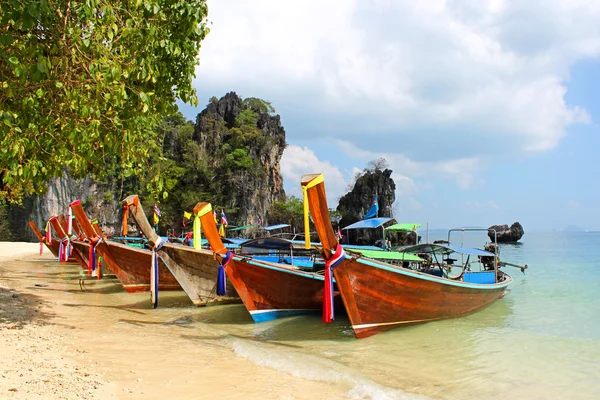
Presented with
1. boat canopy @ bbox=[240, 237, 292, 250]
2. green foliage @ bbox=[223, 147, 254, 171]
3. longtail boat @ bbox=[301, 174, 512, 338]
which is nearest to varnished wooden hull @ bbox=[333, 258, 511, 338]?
longtail boat @ bbox=[301, 174, 512, 338]

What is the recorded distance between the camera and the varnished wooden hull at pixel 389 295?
684 cm

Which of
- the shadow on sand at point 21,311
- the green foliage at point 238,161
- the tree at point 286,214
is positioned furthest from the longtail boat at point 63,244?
the tree at point 286,214

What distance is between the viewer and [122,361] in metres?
5.11

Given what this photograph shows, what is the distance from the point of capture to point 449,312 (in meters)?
8.80

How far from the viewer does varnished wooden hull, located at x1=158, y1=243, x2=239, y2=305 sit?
927 cm

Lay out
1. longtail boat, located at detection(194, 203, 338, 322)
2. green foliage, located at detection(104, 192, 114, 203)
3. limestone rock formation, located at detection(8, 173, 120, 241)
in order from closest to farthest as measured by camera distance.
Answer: longtail boat, located at detection(194, 203, 338, 322) < limestone rock formation, located at detection(8, 173, 120, 241) < green foliage, located at detection(104, 192, 114, 203)

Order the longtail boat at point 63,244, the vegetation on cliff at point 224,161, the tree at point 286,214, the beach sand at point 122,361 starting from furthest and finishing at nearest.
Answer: the tree at point 286,214, the vegetation on cliff at point 224,161, the longtail boat at point 63,244, the beach sand at point 122,361

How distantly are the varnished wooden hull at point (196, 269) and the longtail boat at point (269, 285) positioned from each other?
1.12 m

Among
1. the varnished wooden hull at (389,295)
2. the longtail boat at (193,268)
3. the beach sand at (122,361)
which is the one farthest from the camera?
the longtail boat at (193,268)

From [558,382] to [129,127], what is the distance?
6.91m

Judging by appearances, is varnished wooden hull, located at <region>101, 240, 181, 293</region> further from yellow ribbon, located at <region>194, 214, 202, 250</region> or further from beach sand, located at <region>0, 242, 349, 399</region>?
→ yellow ribbon, located at <region>194, 214, 202, 250</region>

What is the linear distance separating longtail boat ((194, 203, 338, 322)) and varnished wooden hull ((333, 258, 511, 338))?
1709mm

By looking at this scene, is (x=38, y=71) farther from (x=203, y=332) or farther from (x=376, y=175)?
(x=376, y=175)

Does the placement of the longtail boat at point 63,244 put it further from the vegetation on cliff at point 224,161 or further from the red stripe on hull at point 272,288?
the vegetation on cliff at point 224,161
